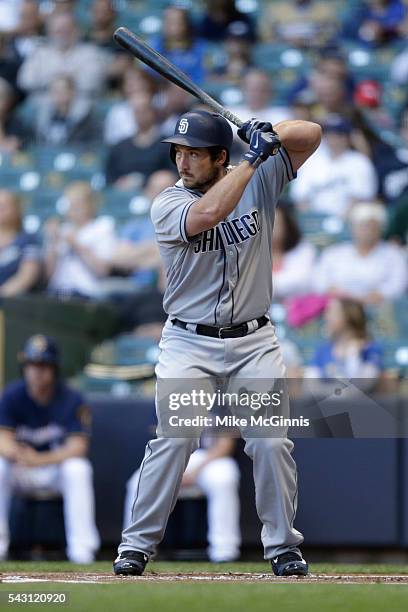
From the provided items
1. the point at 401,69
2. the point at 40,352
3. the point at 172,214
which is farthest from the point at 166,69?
the point at 401,69

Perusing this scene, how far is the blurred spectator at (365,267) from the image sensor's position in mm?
8695

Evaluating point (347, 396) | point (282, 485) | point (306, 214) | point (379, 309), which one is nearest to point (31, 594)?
point (282, 485)

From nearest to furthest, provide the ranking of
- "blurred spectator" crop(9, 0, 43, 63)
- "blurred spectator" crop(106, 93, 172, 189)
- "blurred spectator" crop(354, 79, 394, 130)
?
"blurred spectator" crop(354, 79, 394, 130) < "blurred spectator" crop(106, 93, 172, 189) < "blurred spectator" crop(9, 0, 43, 63)

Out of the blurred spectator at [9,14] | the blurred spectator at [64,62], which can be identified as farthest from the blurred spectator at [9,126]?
the blurred spectator at [9,14]

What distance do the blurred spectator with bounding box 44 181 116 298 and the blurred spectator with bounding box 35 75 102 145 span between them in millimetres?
827

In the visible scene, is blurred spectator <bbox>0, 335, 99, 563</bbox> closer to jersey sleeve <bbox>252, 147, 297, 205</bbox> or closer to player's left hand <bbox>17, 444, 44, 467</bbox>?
player's left hand <bbox>17, 444, 44, 467</bbox>

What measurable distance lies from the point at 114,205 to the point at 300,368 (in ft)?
8.05

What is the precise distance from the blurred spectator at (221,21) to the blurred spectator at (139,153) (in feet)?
2.97

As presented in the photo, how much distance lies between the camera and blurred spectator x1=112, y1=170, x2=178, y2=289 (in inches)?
359

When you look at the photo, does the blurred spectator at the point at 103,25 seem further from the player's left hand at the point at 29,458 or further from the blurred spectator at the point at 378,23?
the player's left hand at the point at 29,458

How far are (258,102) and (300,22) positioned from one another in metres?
1.02

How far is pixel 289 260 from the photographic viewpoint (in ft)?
29.1

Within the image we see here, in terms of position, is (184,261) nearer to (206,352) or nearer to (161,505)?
(206,352)

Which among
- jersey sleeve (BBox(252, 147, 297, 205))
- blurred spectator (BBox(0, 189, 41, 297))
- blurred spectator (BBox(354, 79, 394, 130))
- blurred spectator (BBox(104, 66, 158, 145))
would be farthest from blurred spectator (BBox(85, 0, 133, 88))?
jersey sleeve (BBox(252, 147, 297, 205))
